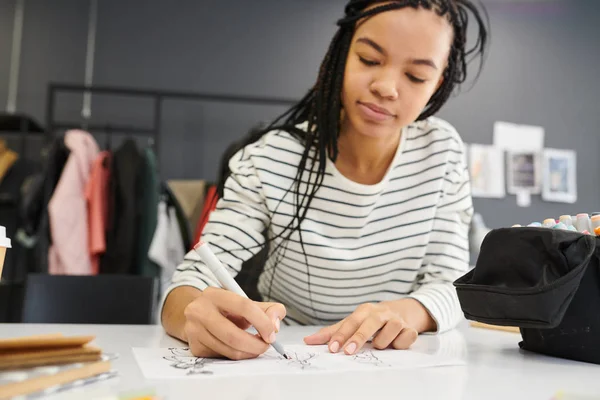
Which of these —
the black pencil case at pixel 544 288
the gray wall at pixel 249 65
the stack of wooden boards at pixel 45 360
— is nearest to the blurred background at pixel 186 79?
the gray wall at pixel 249 65

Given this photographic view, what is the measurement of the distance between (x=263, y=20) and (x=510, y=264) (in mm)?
3251

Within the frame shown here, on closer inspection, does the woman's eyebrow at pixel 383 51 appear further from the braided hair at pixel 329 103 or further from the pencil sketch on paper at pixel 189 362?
the pencil sketch on paper at pixel 189 362

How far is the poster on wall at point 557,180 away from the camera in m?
3.96

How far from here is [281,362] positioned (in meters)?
0.72

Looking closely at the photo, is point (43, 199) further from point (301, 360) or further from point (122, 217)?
point (301, 360)

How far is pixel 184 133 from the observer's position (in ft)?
11.9

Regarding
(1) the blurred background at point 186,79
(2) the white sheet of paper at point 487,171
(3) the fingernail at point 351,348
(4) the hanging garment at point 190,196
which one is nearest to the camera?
(3) the fingernail at point 351,348

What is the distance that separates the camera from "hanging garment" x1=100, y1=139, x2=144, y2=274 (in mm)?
2768

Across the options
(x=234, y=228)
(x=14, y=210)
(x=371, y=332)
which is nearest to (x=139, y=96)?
(x=14, y=210)

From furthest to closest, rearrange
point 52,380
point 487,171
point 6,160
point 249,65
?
point 487,171, point 249,65, point 6,160, point 52,380

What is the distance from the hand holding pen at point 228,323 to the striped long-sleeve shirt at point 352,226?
0.33 meters

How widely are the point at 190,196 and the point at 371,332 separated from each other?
8.19 feet

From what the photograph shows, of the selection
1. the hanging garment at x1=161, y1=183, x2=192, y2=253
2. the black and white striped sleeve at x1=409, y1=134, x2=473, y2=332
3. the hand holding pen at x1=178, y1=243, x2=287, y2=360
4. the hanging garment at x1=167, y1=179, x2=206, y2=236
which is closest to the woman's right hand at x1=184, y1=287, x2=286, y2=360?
the hand holding pen at x1=178, y1=243, x2=287, y2=360

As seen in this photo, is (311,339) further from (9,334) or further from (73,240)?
(73,240)
